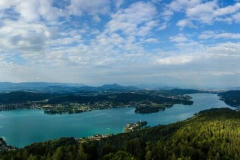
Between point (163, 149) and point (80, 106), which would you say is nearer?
point (163, 149)

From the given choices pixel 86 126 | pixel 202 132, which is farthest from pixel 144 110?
pixel 202 132

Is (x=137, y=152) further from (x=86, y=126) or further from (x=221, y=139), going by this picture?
(x=86, y=126)

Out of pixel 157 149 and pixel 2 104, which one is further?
pixel 2 104

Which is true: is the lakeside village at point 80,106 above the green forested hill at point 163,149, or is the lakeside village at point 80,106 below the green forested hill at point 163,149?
below

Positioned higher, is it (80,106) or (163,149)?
(163,149)

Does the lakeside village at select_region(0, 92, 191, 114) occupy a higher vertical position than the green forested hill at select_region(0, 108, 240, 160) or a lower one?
lower

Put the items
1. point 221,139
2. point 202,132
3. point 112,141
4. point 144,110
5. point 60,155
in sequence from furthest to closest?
point 144,110 → point 112,141 → point 202,132 → point 221,139 → point 60,155

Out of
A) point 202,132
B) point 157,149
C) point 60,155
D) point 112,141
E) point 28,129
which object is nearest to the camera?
point 60,155

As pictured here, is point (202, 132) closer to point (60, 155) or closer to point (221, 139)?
point (221, 139)

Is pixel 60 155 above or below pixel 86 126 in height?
above

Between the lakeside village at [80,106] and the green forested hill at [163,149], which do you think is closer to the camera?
the green forested hill at [163,149]

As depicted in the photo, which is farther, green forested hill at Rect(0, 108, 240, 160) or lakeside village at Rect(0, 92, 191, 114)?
lakeside village at Rect(0, 92, 191, 114)
